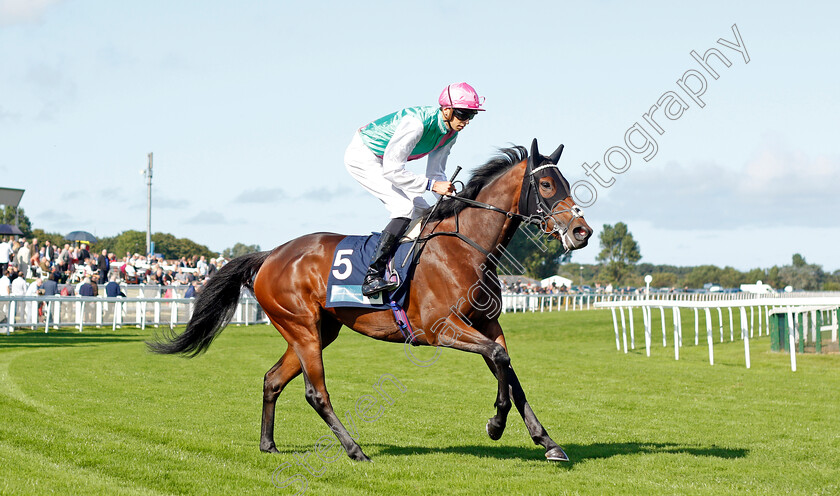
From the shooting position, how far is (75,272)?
22.6 m

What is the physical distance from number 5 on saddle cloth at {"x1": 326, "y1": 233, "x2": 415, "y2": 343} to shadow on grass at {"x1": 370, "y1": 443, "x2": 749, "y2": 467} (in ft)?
2.82

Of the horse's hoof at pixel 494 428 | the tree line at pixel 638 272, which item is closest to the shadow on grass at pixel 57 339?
the horse's hoof at pixel 494 428

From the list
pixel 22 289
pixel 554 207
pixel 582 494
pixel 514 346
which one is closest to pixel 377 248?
pixel 554 207

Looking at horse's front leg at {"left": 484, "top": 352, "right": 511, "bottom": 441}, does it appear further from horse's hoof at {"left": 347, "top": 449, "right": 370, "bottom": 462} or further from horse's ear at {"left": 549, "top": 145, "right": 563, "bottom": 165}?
horse's ear at {"left": 549, "top": 145, "right": 563, "bottom": 165}

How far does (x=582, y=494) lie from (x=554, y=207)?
1.79 meters

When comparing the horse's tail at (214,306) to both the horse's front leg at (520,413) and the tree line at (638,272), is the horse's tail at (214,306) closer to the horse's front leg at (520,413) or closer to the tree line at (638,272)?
the horse's front leg at (520,413)

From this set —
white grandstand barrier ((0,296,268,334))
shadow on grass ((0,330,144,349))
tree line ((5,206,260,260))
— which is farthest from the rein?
tree line ((5,206,260,260))

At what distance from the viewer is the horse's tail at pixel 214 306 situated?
666 cm

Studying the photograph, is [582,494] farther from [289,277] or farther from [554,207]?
[289,277]

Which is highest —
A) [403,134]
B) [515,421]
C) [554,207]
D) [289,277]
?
[403,134]

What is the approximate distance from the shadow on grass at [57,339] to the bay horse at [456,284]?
9712 mm

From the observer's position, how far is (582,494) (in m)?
4.32

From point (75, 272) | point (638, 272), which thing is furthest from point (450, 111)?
point (638, 272)

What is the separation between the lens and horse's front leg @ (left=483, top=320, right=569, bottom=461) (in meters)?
5.17
